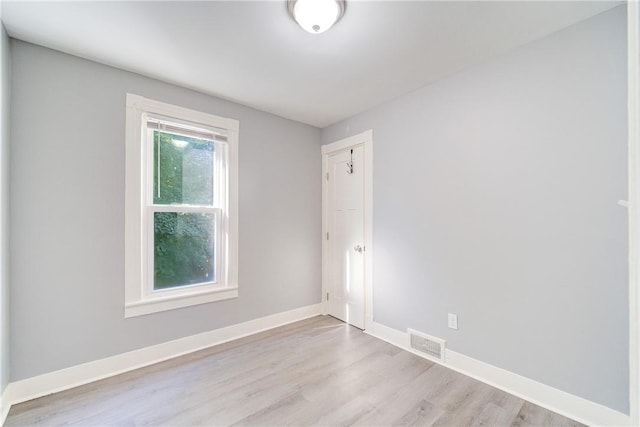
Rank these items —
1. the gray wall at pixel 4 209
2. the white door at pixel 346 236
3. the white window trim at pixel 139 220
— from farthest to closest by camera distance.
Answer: the white door at pixel 346 236 → the white window trim at pixel 139 220 → the gray wall at pixel 4 209

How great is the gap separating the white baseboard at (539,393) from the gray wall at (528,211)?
0.05 meters

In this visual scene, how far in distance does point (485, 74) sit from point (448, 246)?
1429 mm

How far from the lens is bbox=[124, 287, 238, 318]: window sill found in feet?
7.87

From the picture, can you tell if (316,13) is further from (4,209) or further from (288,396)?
(288,396)

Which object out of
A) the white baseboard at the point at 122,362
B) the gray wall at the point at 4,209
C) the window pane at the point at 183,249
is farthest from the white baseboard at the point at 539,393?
the gray wall at the point at 4,209

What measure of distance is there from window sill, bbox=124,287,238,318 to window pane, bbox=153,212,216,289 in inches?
5.6

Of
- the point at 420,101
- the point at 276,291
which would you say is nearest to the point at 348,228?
the point at 276,291

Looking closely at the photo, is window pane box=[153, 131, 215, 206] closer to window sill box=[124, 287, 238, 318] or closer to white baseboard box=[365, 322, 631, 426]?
window sill box=[124, 287, 238, 318]

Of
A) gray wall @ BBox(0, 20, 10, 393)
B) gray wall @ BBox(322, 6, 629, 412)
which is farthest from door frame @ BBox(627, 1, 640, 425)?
gray wall @ BBox(0, 20, 10, 393)

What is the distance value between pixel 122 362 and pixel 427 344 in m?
2.62

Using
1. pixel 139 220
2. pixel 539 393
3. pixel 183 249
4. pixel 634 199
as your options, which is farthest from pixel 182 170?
pixel 539 393

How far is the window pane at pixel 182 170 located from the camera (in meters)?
2.61

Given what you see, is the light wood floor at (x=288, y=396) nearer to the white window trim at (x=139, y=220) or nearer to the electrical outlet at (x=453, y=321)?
the electrical outlet at (x=453, y=321)

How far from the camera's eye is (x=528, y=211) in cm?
204
